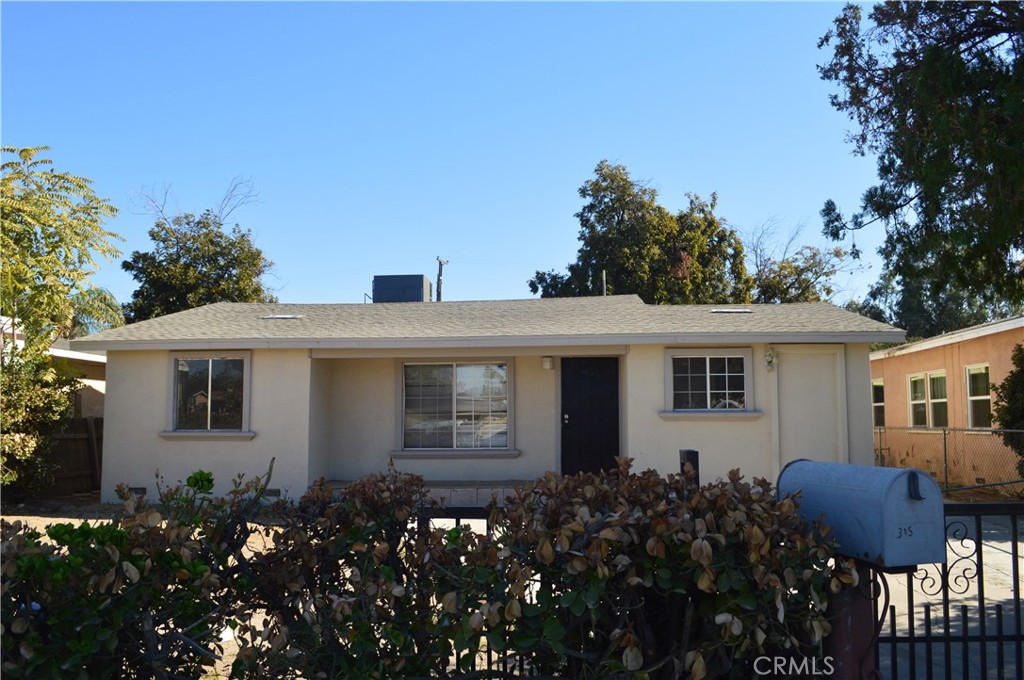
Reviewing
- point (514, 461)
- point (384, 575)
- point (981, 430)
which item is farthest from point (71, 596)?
point (981, 430)

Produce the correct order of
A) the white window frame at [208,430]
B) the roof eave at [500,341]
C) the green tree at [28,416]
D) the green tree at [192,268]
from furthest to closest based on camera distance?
the green tree at [192,268], the white window frame at [208,430], the roof eave at [500,341], the green tree at [28,416]

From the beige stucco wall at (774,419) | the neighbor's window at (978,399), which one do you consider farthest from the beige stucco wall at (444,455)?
the neighbor's window at (978,399)

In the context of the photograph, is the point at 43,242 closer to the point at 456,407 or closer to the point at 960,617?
the point at 456,407

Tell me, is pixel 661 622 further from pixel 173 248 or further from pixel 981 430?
pixel 173 248

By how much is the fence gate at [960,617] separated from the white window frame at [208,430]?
10186mm

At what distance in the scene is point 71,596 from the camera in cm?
308

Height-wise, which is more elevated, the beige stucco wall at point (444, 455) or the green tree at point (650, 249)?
the green tree at point (650, 249)

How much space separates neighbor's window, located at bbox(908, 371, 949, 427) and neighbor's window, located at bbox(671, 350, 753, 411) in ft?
26.0

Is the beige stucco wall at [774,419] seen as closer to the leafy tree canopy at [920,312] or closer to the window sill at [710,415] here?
the window sill at [710,415]

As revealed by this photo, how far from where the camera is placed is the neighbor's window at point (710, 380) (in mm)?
13250

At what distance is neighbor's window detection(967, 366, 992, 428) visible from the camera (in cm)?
1670

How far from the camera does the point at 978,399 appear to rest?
16969mm

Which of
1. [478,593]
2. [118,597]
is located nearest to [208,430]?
[118,597]

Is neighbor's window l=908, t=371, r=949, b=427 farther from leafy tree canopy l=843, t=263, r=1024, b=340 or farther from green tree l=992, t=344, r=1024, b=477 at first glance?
leafy tree canopy l=843, t=263, r=1024, b=340
